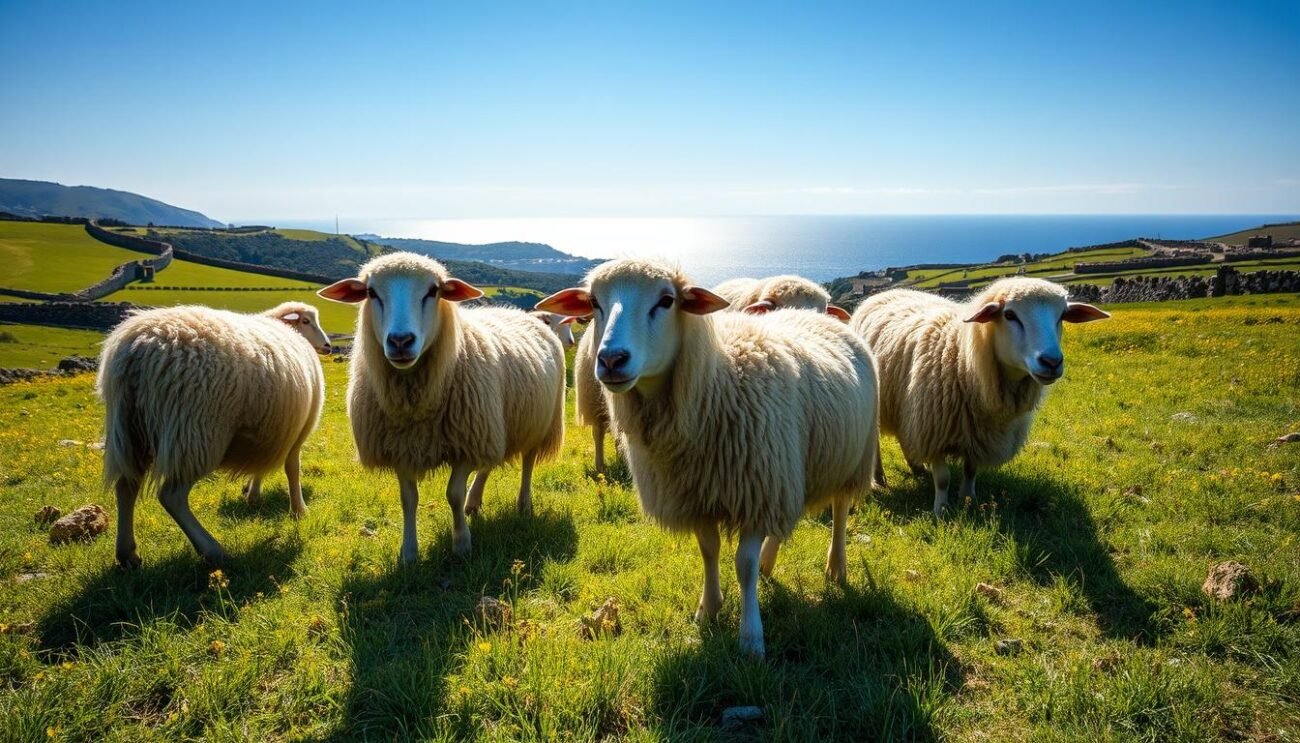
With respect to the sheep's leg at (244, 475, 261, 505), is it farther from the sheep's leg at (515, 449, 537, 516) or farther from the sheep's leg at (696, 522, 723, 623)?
the sheep's leg at (696, 522, 723, 623)

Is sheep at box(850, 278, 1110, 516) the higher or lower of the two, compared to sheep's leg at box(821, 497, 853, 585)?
higher

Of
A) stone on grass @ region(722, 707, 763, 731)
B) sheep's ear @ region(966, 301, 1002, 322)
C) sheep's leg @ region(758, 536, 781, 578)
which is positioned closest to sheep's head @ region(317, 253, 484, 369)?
sheep's leg @ region(758, 536, 781, 578)

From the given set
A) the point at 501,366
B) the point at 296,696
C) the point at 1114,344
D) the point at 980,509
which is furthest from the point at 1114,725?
the point at 1114,344

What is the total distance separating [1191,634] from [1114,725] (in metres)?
1.25

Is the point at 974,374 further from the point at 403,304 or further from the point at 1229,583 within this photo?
the point at 403,304

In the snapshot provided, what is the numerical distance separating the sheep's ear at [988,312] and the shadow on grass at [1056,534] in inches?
68.9

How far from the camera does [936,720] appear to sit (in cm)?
315

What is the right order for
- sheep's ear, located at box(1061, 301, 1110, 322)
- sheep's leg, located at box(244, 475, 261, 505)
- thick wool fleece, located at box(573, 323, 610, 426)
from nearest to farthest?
sheep's ear, located at box(1061, 301, 1110, 322) < sheep's leg, located at box(244, 475, 261, 505) < thick wool fleece, located at box(573, 323, 610, 426)

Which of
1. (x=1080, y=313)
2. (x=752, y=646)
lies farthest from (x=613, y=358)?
(x=1080, y=313)

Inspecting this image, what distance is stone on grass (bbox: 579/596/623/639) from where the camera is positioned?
12.9 ft

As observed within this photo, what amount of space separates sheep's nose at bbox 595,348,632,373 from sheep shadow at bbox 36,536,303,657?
302 centimetres

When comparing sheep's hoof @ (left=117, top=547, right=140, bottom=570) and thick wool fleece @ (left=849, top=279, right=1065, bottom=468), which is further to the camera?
thick wool fleece @ (left=849, top=279, right=1065, bottom=468)

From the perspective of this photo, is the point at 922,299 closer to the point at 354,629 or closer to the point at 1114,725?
the point at 1114,725

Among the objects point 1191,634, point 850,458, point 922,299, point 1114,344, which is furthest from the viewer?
point 1114,344
